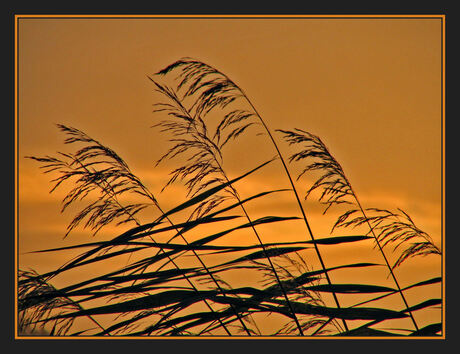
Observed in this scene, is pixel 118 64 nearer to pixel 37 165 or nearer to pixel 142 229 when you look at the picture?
pixel 37 165

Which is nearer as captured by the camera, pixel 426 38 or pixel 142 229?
pixel 142 229

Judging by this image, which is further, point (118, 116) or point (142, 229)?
point (118, 116)

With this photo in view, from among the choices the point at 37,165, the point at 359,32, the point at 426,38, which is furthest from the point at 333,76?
the point at 37,165

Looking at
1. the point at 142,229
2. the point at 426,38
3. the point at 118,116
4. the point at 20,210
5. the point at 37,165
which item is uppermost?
the point at 426,38

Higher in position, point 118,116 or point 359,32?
point 359,32

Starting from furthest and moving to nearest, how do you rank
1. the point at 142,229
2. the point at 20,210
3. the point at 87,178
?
the point at 20,210, the point at 87,178, the point at 142,229

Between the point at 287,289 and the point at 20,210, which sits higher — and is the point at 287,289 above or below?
below

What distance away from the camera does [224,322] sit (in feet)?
6.46

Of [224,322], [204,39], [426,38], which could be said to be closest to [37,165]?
[204,39]

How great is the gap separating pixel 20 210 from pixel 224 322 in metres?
1.39

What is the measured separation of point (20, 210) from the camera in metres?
2.80

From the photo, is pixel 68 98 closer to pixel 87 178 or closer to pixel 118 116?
pixel 118 116

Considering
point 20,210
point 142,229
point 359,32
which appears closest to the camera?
point 142,229

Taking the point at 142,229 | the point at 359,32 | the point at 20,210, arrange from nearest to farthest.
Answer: the point at 142,229 < the point at 20,210 < the point at 359,32
